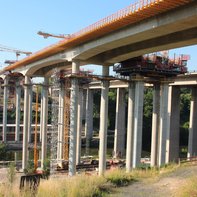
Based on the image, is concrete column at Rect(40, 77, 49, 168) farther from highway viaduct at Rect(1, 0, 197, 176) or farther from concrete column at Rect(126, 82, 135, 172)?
concrete column at Rect(126, 82, 135, 172)

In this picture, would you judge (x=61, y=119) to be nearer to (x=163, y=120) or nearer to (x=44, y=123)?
(x=44, y=123)

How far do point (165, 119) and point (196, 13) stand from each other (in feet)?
54.7

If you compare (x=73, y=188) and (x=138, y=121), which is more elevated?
(x=138, y=121)

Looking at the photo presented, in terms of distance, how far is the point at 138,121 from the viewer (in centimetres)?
2778

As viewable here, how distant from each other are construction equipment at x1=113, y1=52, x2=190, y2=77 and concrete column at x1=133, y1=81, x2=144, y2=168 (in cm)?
144

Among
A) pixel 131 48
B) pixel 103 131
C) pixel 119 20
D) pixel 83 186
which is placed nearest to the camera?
pixel 83 186

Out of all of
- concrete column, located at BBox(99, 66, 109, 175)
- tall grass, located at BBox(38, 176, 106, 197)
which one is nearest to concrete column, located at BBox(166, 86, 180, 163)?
concrete column, located at BBox(99, 66, 109, 175)

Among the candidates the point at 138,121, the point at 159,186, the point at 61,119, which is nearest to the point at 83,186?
the point at 159,186

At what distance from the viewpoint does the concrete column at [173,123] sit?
39.6 meters

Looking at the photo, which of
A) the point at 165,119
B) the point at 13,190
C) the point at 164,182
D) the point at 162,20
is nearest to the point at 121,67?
the point at 165,119

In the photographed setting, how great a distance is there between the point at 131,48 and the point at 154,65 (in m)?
4.57

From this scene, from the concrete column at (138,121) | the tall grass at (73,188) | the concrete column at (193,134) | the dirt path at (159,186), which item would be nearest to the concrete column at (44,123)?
the concrete column at (138,121)

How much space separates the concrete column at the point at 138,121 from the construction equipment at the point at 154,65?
144 cm

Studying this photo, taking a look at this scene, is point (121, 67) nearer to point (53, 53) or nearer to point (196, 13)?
point (53, 53)
